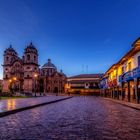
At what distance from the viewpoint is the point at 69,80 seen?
116 metres

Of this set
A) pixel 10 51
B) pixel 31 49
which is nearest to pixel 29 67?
pixel 31 49

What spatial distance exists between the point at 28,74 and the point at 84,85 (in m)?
26.3

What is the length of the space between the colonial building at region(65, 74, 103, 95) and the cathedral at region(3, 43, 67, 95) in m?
14.1

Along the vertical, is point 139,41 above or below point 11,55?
below

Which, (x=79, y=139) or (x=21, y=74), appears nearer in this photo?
(x=79, y=139)

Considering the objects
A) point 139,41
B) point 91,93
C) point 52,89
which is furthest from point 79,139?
point 52,89

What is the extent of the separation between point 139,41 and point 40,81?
4119 inches

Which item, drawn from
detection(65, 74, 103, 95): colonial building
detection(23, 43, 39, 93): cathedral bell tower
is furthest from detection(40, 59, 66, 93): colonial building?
detection(23, 43, 39, 93): cathedral bell tower

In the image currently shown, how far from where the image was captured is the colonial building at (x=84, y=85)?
108062 millimetres

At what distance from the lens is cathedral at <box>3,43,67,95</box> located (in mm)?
110062

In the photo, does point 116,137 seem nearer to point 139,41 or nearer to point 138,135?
point 138,135

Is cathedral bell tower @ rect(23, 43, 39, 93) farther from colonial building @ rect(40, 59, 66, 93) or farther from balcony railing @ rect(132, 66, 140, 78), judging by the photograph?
balcony railing @ rect(132, 66, 140, 78)

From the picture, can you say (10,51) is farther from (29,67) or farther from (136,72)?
(136,72)

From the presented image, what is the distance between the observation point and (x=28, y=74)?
111188mm
